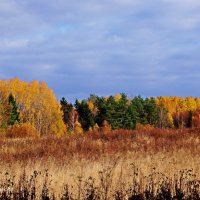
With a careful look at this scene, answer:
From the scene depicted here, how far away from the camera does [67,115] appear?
86.9m

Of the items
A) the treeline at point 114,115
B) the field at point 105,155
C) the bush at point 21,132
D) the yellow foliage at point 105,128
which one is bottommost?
the field at point 105,155

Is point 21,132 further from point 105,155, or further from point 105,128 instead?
point 105,155

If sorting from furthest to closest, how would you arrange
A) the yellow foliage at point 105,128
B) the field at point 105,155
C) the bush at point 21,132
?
1. the bush at point 21,132
2. the yellow foliage at point 105,128
3. the field at point 105,155

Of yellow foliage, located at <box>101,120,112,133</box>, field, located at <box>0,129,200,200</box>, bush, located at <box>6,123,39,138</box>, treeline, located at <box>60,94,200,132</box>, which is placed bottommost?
field, located at <box>0,129,200,200</box>

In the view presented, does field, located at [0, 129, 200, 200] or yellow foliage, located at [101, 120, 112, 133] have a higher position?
yellow foliage, located at [101, 120, 112, 133]

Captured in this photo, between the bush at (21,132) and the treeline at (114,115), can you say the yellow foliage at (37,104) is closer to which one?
the treeline at (114,115)

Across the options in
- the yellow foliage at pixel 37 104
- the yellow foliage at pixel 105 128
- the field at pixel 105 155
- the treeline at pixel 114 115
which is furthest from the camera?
the yellow foliage at pixel 37 104

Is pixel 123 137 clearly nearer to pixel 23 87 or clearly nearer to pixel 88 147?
pixel 88 147

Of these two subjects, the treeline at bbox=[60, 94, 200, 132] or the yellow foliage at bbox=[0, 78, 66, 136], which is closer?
the treeline at bbox=[60, 94, 200, 132]

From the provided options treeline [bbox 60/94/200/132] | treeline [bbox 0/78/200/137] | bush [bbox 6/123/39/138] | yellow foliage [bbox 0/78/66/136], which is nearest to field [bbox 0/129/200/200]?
bush [bbox 6/123/39/138]

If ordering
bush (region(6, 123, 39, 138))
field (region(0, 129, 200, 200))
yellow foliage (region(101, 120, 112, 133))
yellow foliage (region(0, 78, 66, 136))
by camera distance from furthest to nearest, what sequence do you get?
yellow foliage (region(0, 78, 66, 136)) < bush (region(6, 123, 39, 138)) < yellow foliage (region(101, 120, 112, 133)) < field (region(0, 129, 200, 200))

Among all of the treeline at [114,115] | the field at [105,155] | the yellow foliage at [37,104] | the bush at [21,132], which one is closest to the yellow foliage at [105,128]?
the treeline at [114,115]

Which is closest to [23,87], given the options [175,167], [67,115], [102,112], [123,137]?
[67,115]

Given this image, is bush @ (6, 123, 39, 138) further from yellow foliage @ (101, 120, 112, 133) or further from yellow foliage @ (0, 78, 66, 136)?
yellow foliage @ (0, 78, 66, 136)
